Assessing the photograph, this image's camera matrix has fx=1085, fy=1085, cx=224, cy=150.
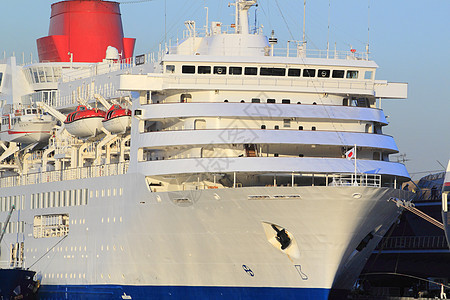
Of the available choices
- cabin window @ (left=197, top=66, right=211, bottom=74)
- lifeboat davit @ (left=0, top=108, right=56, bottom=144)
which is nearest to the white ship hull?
cabin window @ (left=197, top=66, right=211, bottom=74)

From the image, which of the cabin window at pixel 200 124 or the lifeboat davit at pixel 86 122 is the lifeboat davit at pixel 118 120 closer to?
the lifeboat davit at pixel 86 122

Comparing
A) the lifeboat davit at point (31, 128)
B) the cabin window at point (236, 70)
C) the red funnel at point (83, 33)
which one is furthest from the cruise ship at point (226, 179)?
the red funnel at point (83, 33)

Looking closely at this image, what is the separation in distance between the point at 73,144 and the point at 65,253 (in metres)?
5.84

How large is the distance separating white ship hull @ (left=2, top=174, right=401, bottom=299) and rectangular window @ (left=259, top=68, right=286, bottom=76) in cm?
638

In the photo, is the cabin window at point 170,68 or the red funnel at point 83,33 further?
the red funnel at point 83,33

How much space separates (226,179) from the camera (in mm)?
43375

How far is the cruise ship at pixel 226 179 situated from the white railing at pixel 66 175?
11 cm

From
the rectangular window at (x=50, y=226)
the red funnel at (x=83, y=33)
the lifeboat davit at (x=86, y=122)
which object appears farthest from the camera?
the red funnel at (x=83, y=33)

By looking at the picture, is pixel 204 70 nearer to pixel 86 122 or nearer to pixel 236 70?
pixel 236 70

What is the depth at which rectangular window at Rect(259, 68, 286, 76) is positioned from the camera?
149ft

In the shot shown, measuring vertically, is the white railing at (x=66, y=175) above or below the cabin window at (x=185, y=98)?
below

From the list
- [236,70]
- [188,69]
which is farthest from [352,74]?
[188,69]

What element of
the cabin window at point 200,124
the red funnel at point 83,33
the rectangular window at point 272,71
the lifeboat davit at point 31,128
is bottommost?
the lifeboat davit at point 31,128

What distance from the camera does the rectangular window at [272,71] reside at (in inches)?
1784
